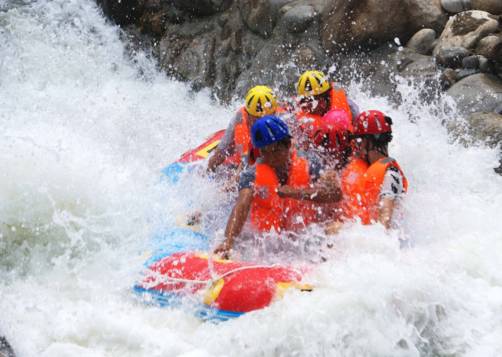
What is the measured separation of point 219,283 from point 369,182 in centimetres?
129

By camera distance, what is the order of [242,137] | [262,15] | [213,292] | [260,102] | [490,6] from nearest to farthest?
1. [213,292]
2. [260,102]
3. [242,137]
4. [490,6]
5. [262,15]

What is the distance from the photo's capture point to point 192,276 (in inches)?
179

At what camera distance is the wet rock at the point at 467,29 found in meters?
7.50

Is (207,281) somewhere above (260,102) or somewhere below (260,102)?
below

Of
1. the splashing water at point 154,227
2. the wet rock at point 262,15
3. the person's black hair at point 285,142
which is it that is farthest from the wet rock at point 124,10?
the person's black hair at point 285,142

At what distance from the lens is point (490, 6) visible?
788 centimetres

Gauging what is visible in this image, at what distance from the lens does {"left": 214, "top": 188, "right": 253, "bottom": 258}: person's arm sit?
4.67 metres

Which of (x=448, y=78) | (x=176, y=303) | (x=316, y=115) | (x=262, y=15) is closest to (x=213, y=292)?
(x=176, y=303)

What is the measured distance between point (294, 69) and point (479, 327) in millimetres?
5270

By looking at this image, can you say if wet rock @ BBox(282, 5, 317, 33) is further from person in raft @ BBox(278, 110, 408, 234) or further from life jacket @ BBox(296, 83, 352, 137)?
person in raft @ BBox(278, 110, 408, 234)

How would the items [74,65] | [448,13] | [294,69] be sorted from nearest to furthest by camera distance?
[448,13], [294,69], [74,65]

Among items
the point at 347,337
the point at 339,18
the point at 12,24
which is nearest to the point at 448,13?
the point at 339,18

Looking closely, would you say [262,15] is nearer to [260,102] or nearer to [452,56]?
[452,56]

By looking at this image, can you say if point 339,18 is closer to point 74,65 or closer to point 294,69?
point 294,69
